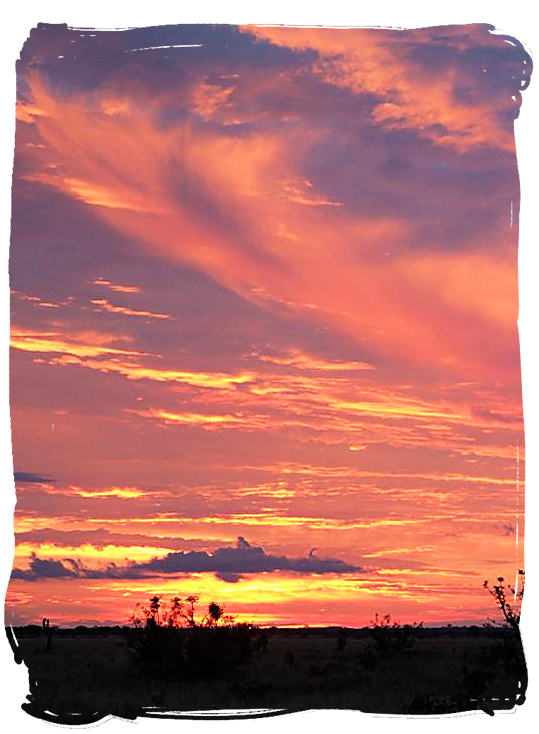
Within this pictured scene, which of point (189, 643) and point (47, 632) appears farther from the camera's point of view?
point (189, 643)

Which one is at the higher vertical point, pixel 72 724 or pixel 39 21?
pixel 39 21

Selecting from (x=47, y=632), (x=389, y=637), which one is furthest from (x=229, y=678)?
(x=389, y=637)

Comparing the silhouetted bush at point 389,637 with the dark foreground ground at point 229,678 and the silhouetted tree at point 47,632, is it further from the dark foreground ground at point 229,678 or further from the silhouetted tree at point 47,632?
the silhouetted tree at point 47,632

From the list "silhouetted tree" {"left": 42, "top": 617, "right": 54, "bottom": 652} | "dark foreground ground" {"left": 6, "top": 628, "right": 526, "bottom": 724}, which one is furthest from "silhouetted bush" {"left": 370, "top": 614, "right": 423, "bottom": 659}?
"silhouetted tree" {"left": 42, "top": 617, "right": 54, "bottom": 652}

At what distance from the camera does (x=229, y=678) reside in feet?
46.7

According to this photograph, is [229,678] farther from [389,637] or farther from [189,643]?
[389,637]

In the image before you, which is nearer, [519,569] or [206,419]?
[519,569]

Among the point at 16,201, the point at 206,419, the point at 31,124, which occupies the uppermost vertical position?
the point at 31,124

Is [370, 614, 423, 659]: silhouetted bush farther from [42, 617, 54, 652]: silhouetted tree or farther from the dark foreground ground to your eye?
[42, 617, 54, 652]: silhouetted tree

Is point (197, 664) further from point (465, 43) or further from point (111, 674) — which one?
point (465, 43)

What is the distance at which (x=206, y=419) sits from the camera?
44.8ft

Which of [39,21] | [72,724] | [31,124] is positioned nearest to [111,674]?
[72,724]

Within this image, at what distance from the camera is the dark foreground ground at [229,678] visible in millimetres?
11914

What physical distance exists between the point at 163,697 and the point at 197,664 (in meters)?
2.52
